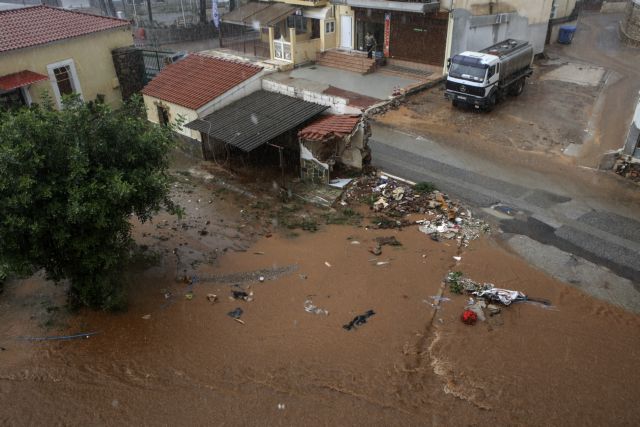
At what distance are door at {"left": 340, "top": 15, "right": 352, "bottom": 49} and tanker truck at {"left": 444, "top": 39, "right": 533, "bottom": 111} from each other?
30.0 ft

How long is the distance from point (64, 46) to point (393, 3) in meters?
15.9

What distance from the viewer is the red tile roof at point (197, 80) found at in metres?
17.4

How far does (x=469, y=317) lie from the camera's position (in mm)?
9531

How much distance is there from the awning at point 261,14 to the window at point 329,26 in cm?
210

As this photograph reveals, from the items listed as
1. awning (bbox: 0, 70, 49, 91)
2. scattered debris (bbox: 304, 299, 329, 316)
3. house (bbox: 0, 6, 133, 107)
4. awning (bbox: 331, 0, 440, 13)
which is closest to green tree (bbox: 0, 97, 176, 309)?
scattered debris (bbox: 304, 299, 329, 316)

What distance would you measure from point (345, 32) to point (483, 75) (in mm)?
11236

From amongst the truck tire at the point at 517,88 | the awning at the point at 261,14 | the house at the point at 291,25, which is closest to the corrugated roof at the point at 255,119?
the house at the point at 291,25

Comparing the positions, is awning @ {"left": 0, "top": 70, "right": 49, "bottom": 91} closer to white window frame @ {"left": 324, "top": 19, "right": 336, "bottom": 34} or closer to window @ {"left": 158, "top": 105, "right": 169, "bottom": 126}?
window @ {"left": 158, "top": 105, "right": 169, "bottom": 126}

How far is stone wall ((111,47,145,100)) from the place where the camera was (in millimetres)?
22312

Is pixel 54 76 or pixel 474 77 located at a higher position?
pixel 54 76

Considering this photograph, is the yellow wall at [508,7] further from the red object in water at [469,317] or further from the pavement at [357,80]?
the red object in water at [469,317]

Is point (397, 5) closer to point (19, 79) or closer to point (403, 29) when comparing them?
point (403, 29)

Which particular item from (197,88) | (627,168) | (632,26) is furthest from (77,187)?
(632,26)

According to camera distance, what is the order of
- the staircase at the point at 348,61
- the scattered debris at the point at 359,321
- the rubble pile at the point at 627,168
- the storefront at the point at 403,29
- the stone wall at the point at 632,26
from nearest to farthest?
the scattered debris at the point at 359,321 → the rubble pile at the point at 627,168 → the storefront at the point at 403,29 → the staircase at the point at 348,61 → the stone wall at the point at 632,26
